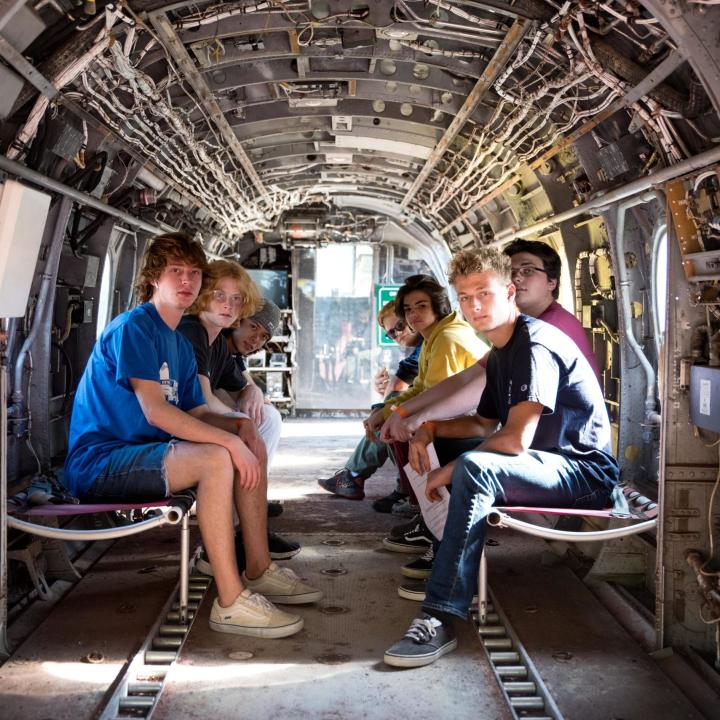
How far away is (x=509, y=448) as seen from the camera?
353 centimetres

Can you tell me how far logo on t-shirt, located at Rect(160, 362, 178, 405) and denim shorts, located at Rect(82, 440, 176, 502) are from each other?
343mm

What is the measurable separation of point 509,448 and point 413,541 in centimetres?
173

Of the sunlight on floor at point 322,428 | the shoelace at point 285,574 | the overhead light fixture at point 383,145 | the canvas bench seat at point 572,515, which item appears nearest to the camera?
the canvas bench seat at point 572,515

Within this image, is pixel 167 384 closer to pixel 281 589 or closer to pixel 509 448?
pixel 281 589

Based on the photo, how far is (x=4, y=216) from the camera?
135 inches

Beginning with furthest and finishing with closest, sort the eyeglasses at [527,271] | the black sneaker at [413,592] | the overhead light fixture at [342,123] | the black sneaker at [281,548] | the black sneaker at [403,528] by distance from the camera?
the overhead light fixture at [342,123] < the black sneaker at [403,528] < the black sneaker at [281,548] < the eyeglasses at [527,271] < the black sneaker at [413,592]

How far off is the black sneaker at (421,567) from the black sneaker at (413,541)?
1.51 ft

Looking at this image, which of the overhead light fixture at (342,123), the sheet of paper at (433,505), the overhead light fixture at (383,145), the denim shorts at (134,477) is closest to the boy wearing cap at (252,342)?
the sheet of paper at (433,505)

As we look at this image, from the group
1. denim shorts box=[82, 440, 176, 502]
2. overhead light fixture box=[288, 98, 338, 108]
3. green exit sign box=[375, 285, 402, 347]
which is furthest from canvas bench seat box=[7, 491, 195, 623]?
green exit sign box=[375, 285, 402, 347]

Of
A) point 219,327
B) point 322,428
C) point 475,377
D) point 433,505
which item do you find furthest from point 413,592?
point 322,428

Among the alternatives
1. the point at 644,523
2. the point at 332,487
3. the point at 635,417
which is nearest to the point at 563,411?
the point at 644,523

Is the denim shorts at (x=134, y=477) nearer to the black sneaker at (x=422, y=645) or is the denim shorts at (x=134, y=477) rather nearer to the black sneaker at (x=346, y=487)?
the black sneaker at (x=422, y=645)

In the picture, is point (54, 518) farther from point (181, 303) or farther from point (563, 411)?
point (563, 411)

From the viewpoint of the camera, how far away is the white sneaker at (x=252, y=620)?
3.67 m
